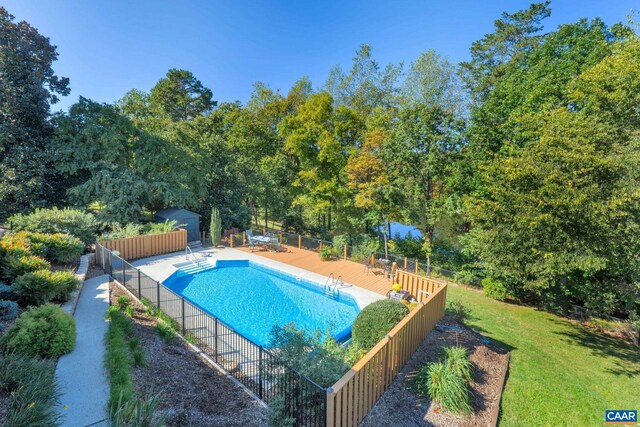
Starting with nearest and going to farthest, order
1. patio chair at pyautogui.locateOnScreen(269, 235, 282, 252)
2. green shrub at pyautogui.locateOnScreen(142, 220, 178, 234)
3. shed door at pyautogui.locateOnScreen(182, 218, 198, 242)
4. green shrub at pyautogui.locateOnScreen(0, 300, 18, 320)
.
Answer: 1. green shrub at pyautogui.locateOnScreen(0, 300, 18, 320)
2. green shrub at pyautogui.locateOnScreen(142, 220, 178, 234)
3. patio chair at pyautogui.locateOnScreen(269, 235, 282, 252)
4. shed door at pyautogui.locateOnScreen(182, 218, 198, 242)

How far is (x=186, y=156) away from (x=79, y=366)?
16.0 metres

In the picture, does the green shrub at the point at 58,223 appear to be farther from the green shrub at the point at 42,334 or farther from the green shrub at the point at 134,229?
the green shrub at the point at 42,334

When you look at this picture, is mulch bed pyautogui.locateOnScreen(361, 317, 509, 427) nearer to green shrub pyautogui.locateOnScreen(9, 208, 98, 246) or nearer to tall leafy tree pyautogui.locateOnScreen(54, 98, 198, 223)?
green shrub pyautogui.locateOnScreen(9, 208, 98, 246)

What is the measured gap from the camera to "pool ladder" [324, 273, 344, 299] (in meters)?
12.4

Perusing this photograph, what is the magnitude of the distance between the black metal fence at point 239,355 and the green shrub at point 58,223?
3.00 m

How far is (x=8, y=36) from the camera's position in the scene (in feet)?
51.7

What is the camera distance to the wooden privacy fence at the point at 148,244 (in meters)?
14.1

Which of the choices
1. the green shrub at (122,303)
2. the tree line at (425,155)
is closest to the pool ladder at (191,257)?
the tree line at (425,155)

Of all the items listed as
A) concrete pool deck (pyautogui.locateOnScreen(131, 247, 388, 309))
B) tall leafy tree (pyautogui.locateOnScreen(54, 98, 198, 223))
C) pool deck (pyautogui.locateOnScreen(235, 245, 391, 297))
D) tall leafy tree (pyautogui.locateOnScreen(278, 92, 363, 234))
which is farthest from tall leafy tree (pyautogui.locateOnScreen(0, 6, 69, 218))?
tall leafy tree (pyautogui.locateOnScreen(278, 92, 363, 234))

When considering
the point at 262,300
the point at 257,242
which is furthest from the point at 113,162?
the point at 262,300

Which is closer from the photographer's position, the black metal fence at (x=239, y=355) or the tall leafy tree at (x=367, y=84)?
the black metal fence at (x=239, y=355)

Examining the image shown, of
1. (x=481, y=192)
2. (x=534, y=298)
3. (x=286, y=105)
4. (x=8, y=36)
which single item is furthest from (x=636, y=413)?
(x=8, y=36)

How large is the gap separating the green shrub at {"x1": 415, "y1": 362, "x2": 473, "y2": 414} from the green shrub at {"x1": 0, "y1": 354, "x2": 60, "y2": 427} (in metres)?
A: 5.90

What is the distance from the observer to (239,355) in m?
7.01
